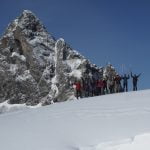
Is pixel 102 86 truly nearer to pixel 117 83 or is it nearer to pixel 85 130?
pixel 117 83

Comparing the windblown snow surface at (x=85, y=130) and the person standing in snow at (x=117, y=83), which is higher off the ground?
the person standing in snow at (x=117, y=83)

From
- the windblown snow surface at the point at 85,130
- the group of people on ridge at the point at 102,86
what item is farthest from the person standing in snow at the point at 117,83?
the windblown snow surface at the point at 85,130

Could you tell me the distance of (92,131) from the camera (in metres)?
10.3

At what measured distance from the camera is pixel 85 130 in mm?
10500

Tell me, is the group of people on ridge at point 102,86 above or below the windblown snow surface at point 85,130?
above

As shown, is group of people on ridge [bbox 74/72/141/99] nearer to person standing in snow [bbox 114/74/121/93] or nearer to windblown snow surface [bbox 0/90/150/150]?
person standing in snow [bbox 114/74/121/93]

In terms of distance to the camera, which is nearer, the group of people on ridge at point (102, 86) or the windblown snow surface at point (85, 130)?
the windblown snow surface at point (85, 130)

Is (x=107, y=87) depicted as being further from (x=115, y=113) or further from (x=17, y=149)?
(x=17, y=149)

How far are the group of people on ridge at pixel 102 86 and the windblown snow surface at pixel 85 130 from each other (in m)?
17.4

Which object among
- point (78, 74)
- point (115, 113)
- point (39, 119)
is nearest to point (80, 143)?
point (115, 113)

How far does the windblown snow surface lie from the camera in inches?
364

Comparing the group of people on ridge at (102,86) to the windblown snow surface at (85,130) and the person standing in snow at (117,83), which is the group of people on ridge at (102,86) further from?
the windblown snow surface at (85,130)

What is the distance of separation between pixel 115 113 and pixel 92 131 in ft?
5.86

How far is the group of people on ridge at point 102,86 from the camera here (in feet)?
100
